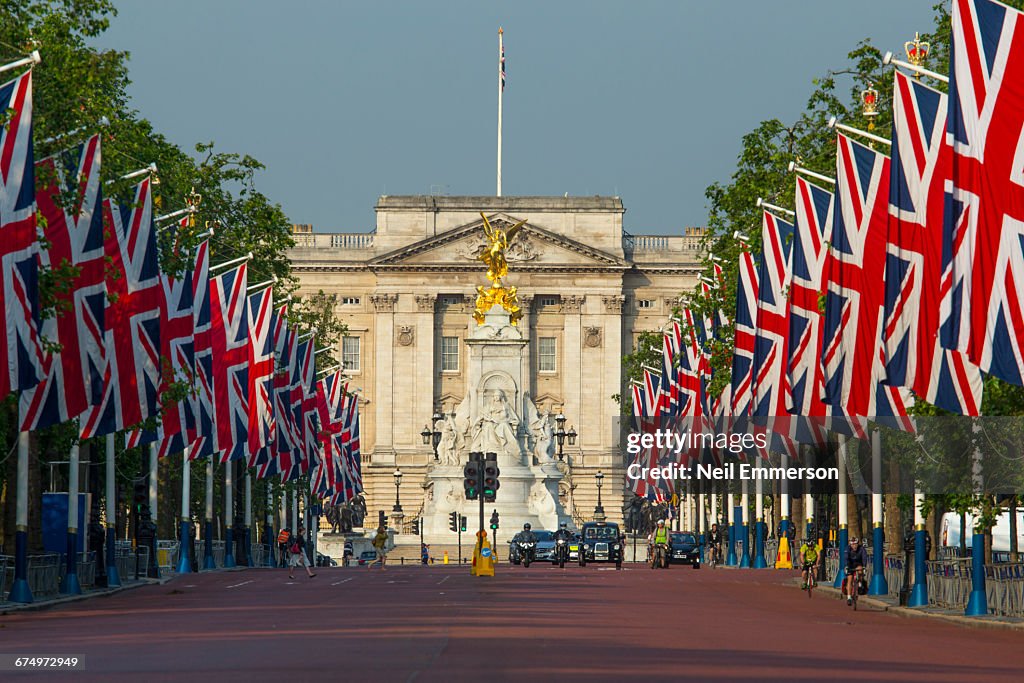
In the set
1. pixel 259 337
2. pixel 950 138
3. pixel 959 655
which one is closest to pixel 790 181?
pixel 259 337

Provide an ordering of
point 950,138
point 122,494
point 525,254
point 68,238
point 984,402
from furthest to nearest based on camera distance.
Answer: point 525,254 < point 122,494 < point 68,238 < point 984,402 < point 950,138

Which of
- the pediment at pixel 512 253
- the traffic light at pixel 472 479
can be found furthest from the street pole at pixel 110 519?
the pediment at pixel 512 253

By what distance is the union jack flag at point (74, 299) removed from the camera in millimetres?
41188

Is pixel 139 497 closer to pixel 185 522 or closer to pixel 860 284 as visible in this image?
pixel 185 522

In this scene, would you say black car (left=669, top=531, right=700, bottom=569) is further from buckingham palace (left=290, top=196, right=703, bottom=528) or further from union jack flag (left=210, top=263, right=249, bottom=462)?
buckingham palace (left=290, top=196, right=703, bottom=528)

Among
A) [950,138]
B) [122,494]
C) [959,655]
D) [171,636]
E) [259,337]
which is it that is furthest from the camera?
[122,494]

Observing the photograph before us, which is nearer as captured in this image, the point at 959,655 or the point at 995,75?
the point at 959,655

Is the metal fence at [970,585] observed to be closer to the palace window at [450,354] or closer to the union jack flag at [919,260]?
the union jack flag at [919,260]

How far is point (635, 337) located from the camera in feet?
588

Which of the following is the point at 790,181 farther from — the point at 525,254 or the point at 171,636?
the point at 525,254

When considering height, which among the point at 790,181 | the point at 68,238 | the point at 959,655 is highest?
the point at 790,181

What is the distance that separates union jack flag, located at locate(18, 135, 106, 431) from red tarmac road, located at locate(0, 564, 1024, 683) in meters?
4.03

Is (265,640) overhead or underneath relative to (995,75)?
underneath

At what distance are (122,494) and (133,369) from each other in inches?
1218
